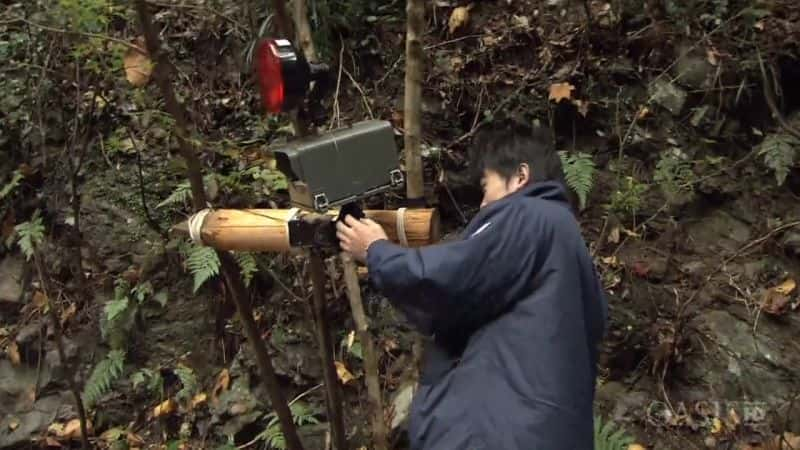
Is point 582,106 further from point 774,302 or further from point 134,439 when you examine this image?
point 134,439

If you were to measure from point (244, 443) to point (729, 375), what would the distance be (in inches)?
112

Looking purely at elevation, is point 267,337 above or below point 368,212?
below

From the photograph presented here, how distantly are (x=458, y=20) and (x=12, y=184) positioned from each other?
11.0 feet

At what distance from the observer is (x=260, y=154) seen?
4.49 meters

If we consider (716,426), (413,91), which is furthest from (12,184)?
(716,426)

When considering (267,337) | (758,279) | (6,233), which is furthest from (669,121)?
(6,233)

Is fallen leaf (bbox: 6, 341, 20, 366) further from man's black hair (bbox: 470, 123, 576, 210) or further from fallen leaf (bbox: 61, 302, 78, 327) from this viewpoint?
man's black hair (bbox: 470, 123, 576, 210)

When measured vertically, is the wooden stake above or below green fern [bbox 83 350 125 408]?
above

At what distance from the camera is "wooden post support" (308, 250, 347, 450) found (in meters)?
2.48

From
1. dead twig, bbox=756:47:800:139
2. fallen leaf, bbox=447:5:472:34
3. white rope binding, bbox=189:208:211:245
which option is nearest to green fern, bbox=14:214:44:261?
white rope binding, bbox=189:208:211:245

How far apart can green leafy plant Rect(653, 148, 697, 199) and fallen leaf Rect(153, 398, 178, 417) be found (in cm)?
338

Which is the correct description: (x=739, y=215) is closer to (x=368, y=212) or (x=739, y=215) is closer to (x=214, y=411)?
(x=368, y=212)

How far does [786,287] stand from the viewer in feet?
13.5

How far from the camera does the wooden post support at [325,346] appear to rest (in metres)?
2.48
